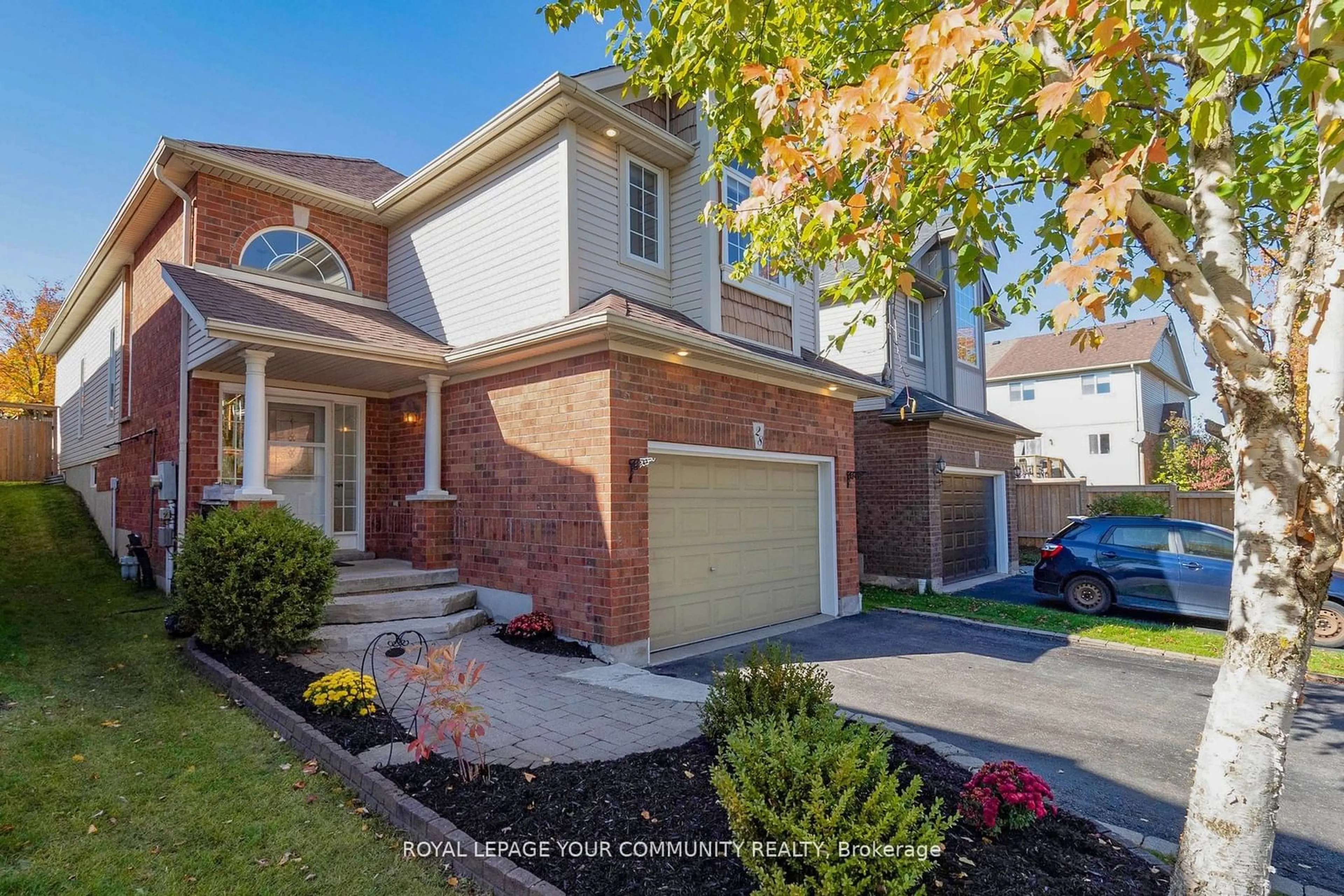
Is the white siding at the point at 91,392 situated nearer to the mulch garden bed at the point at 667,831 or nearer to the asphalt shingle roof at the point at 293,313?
the asphalt shingle roof at the point at 293,313

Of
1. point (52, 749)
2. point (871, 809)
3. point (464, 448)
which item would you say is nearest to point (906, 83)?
point (871, 809)

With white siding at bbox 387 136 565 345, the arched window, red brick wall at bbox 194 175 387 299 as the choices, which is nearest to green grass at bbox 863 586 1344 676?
white siding at bbox 387 136 565 345

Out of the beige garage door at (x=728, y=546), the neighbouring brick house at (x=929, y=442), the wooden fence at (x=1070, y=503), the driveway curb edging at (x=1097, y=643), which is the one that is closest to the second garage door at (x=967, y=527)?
the neighbouring brick house at (x=929, y=442)

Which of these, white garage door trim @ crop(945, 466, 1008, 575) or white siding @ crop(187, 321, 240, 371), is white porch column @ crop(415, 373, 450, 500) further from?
white garage door trim @ crop(945, 466, 1008, 575)

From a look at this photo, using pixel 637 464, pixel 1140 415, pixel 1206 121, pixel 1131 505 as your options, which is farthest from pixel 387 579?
pixel 1140 415

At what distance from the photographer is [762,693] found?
401 centimetres

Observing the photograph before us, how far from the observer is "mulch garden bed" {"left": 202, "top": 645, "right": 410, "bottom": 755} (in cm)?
429

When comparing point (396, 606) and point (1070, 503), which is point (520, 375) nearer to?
point (396, 606)

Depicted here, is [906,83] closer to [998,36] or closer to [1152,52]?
[998,36]

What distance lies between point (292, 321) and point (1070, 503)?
16.9m

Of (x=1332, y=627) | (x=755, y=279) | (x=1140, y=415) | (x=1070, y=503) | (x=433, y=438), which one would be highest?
(x=755, y=279)

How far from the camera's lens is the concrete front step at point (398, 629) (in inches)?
261

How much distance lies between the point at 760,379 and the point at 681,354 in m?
1.65

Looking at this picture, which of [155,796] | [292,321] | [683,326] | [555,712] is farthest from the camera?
[683,326]
